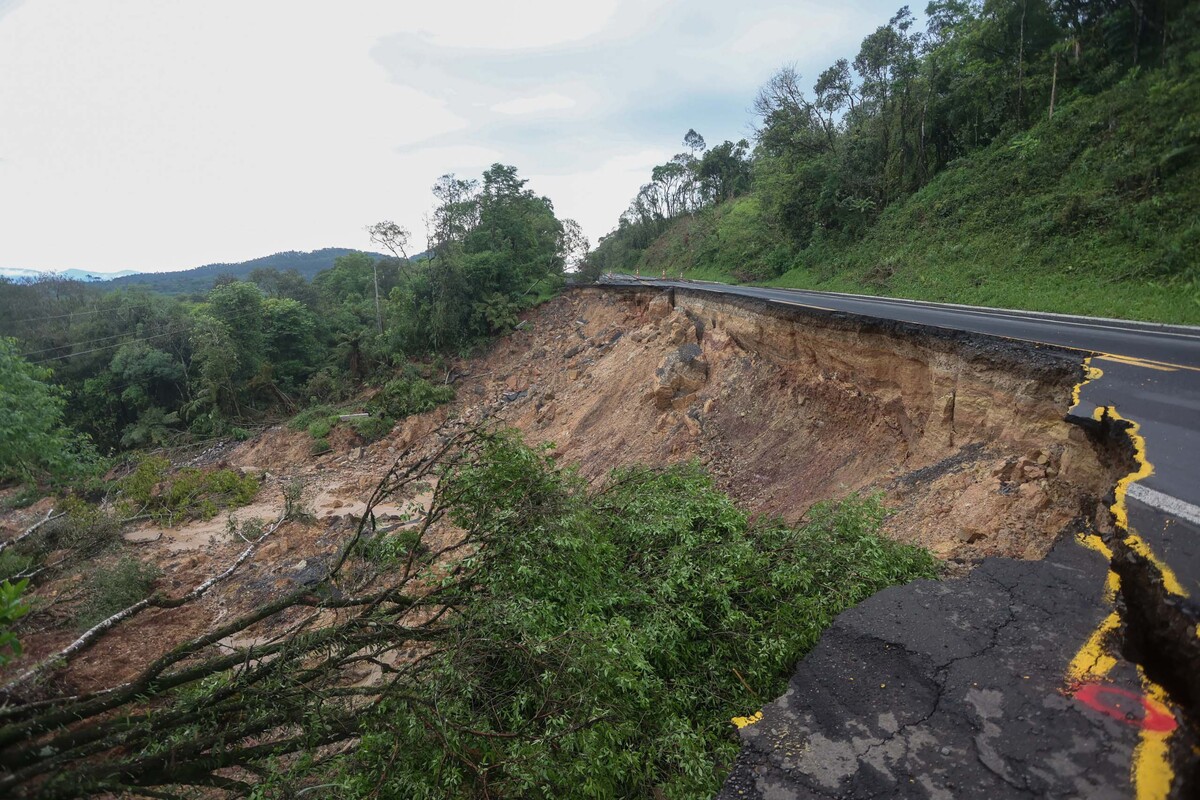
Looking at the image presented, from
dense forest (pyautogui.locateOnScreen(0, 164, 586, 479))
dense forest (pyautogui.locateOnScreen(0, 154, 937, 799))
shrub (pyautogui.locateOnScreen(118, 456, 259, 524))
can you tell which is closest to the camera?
dense forest (pyautogui.locateOnScreen(0, 154, 937, 799))

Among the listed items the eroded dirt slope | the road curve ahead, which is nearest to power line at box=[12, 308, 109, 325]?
the eroded dirt slope

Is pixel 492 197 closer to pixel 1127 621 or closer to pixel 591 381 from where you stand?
pixel 591 381

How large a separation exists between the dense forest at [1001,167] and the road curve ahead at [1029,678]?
3790 mm

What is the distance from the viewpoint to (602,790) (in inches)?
129

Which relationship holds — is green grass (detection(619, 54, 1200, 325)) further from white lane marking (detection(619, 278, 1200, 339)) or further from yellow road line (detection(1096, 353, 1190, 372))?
yellow road line (detection(1096, 353, 1190, 372))

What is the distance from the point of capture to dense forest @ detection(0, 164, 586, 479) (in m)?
24.7

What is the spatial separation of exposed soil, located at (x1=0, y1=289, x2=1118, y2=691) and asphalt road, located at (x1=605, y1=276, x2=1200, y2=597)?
45 cm

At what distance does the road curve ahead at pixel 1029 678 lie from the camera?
2516 mm

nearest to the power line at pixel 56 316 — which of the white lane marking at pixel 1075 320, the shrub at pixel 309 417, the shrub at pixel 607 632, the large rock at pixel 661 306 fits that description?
the shrub at pixel 309 417

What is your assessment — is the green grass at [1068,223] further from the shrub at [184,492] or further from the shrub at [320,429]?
the shrub at [184,492]

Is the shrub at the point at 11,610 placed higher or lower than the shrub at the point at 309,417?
higher

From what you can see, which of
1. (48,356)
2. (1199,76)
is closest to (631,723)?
(1199,76)

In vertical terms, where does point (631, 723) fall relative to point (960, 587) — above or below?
below

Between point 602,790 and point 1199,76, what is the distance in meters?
6.90
